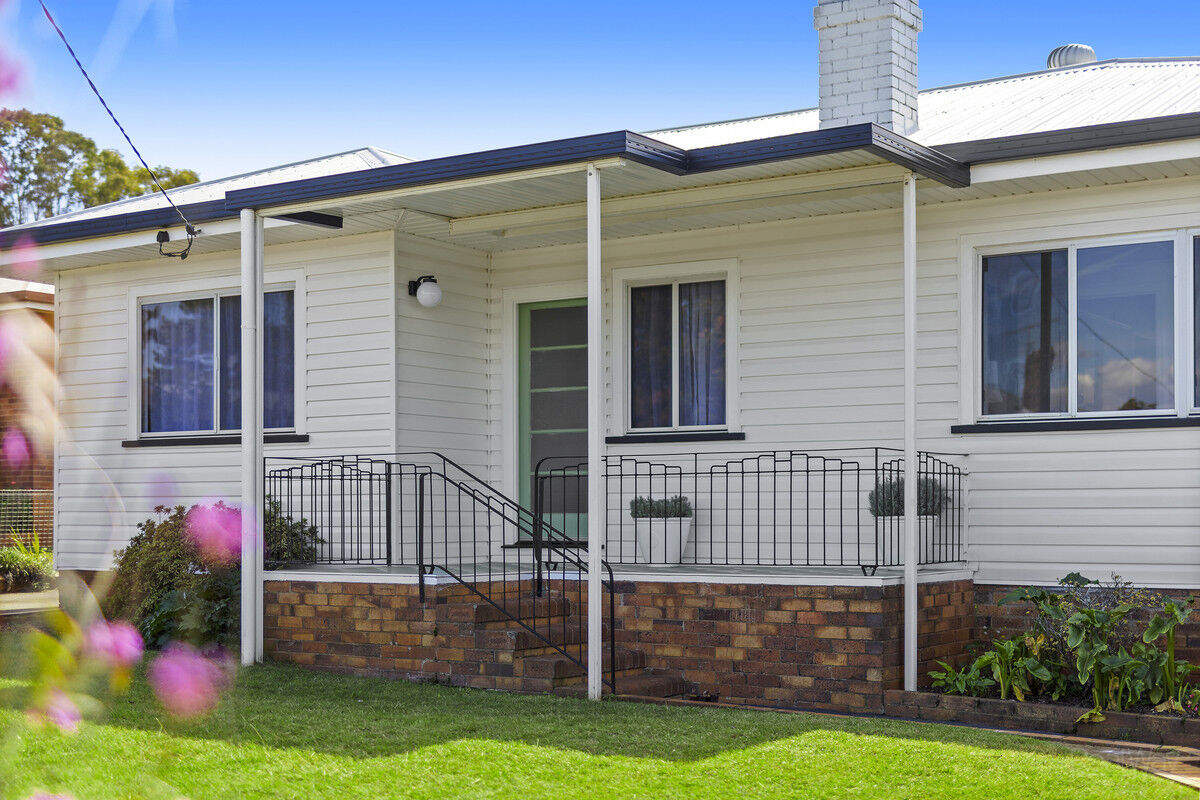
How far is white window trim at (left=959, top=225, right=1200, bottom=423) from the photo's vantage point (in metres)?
8.40

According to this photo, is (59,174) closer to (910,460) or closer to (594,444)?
(594,444)

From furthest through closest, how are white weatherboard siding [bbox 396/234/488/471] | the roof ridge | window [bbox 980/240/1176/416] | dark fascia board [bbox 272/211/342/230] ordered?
1. the roof ridge
2. white weatherboard siding [bbox 396/234/488/471]
3. dark fascia board [bbox 272/211/342/230]
4. window [bbox 980/240/1176/416]

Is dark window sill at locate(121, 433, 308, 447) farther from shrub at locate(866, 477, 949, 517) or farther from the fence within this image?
the fence

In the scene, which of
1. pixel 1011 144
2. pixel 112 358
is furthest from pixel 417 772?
pixel 112 358

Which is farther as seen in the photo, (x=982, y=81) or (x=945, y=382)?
(x=982, y=81)

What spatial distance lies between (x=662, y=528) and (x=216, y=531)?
360 centimetres

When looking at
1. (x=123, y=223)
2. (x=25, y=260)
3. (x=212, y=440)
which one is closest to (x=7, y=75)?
(x=25, y=260)

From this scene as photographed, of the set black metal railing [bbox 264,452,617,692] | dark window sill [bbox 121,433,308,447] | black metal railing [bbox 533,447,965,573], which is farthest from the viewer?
dark window sill [bbox 121,433,308,447]

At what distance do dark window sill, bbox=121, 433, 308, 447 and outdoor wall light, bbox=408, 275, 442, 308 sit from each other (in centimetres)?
160

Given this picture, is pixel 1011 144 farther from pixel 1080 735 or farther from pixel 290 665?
pixel 290 665

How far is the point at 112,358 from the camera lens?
12250 mm

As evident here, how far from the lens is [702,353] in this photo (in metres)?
10.3

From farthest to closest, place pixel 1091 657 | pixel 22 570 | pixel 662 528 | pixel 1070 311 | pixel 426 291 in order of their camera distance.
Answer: pixel 22 570 → pixel 426 291 → pixel 662 528 → pixel 1070 311 → pixel 1091 657

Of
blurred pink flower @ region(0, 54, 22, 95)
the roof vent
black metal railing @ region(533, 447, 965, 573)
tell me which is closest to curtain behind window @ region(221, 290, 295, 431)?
black metal railing @ region(533, 447, 965, 573)
